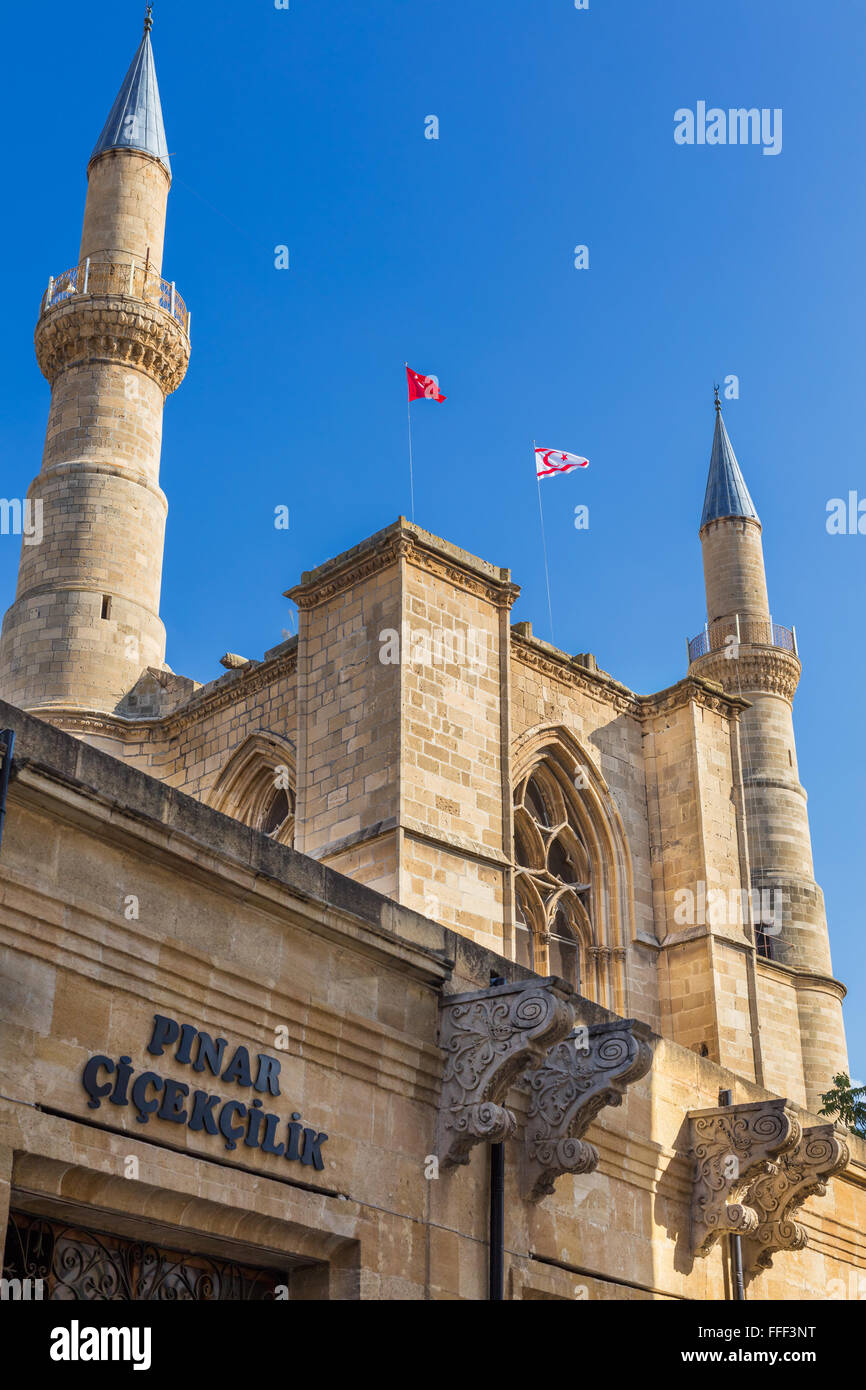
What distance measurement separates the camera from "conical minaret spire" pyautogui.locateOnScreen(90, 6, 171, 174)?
26.9 meters

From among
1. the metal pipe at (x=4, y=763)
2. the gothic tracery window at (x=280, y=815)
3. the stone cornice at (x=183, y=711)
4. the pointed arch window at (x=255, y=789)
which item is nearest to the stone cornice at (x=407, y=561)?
the stone cornice at (x=183, y=711)

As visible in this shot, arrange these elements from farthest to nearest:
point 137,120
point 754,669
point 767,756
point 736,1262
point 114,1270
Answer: point 754,669, point 767,756, point 137,120, point 736,1262, point 114,1270

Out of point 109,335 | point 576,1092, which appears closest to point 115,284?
point 109,335

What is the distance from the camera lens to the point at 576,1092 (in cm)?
862

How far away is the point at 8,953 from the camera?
20.6ft

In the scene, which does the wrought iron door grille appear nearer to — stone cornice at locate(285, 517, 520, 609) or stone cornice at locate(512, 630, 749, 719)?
stone cornice at locate(285, 517, 520, 609)

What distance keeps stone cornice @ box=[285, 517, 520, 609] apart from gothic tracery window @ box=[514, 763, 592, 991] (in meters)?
2.47

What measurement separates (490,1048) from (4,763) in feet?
10.6

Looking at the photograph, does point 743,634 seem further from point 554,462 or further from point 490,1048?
point 490,1048

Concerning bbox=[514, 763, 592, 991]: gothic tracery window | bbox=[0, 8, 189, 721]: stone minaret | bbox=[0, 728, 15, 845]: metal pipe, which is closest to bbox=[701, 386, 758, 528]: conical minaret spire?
bbox=[0, 8, 189, 721]: stone minaret

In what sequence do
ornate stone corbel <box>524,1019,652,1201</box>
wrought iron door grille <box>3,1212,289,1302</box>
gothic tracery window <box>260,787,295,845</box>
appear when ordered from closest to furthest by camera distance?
wrought iron door grille <box>3,1212,289,1302</box>
ornate stone corbel <box>524,1019,652,1201</box>
gothic tracery window <box>260,787,295,845</box>

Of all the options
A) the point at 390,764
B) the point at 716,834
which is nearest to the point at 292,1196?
the point at 390,764

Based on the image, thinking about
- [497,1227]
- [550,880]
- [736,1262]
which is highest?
[550,880]

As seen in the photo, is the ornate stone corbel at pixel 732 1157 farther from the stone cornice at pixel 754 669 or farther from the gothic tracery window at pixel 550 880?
the stone cornice at pixel 754 669
